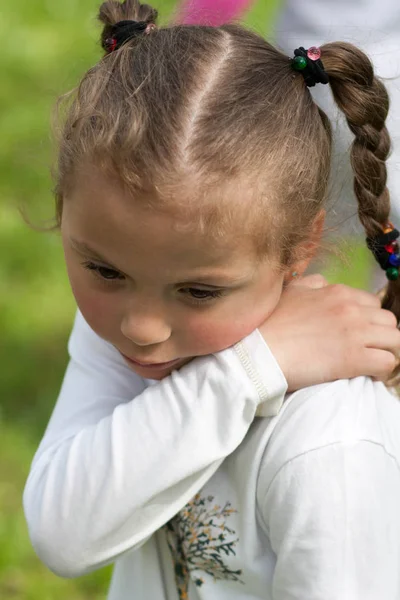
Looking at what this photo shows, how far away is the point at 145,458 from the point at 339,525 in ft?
1.03

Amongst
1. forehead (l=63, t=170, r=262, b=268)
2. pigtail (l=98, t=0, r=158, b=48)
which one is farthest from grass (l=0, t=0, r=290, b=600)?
forehead (l=63, t=170, r=262, b=268)

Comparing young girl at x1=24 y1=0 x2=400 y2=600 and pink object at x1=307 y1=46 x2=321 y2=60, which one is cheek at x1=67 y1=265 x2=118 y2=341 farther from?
pink object at x1=307 y1=46 x2=321 y2=60

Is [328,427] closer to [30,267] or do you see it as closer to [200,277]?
[200,277]

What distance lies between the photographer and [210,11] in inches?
80.6

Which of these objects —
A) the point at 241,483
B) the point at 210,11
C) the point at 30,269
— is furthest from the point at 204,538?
the point at 30,269

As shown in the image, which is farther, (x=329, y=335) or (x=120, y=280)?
(x=329, y=335)

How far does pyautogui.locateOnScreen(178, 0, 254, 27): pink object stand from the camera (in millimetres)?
1964

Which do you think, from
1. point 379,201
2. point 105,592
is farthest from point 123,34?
point 105,592

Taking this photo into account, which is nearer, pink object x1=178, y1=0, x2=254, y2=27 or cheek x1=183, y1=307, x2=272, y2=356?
cheek x1=183, y1=307, x2=272, y2=356

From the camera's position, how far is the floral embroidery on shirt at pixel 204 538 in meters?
1.70

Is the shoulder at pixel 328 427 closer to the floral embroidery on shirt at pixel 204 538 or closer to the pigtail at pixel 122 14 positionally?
the floral embroidery on shirt at pixel 204 538

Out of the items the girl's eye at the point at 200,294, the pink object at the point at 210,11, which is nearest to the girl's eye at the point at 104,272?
the girl's eye at the point at 200,294

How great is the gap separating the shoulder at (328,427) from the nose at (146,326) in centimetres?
24

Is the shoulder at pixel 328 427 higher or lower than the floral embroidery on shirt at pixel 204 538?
higher
